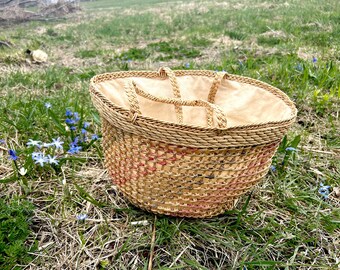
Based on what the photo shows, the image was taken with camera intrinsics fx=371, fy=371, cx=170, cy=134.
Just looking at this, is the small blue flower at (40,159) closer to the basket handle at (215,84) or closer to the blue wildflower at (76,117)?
the blue wildflower at (76,117)

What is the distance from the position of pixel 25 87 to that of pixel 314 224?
2.70 metres

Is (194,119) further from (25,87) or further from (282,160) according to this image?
(25,87)

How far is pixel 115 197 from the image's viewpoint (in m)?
1.80

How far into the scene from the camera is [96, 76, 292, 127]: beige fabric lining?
1.80 metres

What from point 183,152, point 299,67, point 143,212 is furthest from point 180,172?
point 299,67

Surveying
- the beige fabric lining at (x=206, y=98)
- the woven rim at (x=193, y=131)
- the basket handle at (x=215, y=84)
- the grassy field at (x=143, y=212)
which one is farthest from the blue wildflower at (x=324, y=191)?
the basket handle at (x=215, y=84)

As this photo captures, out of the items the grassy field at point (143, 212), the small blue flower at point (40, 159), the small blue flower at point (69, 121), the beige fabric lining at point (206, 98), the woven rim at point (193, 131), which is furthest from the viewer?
the small blue flower at point (69, 121)

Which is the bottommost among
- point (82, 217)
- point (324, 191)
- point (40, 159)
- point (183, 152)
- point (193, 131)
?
point (324, 191)

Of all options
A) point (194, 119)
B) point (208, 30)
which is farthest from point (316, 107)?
point (208, 30)

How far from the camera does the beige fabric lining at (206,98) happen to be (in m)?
1.80

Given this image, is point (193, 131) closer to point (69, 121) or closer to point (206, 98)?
point (206, 98)

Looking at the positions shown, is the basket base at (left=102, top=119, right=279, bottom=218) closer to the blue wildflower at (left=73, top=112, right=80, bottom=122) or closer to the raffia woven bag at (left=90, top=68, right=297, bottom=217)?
the raffia woven bag at (left=90, top=68, right=297, bottom=217)

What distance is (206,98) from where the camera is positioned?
2.01 metres

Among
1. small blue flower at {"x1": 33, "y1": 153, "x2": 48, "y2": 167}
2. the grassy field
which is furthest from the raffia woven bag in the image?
small blue flower at {"x1": 33, "y1": 153, "x2": 48, "y2": 167}
